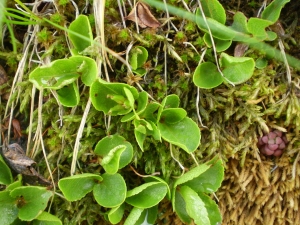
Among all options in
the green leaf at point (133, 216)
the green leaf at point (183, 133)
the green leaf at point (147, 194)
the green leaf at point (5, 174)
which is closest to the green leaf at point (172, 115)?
the green leaf at point (183, 133)

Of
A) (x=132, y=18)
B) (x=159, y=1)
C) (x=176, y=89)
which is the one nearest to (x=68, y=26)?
(x=132, y=18)

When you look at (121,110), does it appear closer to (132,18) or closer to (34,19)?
(132,18)

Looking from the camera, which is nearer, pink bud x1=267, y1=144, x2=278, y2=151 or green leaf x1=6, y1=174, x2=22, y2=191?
green leaf x1=6, y1=174, x2=22, y2=191

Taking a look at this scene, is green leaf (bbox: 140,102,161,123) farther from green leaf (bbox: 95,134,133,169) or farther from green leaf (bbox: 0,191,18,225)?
green leaf (bbox: 0,191,18,225)

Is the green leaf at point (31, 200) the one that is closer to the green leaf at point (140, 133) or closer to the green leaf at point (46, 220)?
the green leaf at point (46, 220)

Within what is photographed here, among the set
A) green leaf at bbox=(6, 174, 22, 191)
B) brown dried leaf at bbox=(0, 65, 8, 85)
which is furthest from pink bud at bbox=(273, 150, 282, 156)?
brown dried leaf at bbox=(0, 65, 8, 85)

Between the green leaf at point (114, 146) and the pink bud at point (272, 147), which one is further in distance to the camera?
the pink bud at point (272, 147)

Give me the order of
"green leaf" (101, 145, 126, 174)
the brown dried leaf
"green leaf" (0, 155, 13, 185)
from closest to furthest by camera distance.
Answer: "green leaf" (101, 145, 126, 174) → "green leaf" (0, 155, 13, 185) → the brown dried leaf
